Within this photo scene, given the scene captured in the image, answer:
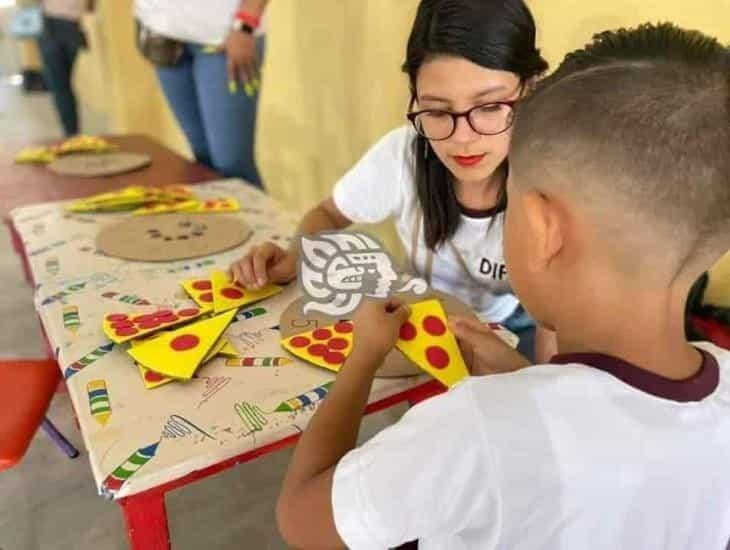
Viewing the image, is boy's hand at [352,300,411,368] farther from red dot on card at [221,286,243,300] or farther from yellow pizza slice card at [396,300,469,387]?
red dot on card at [221,286,243,300]

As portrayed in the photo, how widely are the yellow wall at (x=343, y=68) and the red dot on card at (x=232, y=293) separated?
73cm

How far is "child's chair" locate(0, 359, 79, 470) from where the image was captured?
0.88 m

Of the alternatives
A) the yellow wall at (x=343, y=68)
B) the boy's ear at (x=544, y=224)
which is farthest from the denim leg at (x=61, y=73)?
the boy's ear at (x=544, y=224)

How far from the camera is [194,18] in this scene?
5.13 feet

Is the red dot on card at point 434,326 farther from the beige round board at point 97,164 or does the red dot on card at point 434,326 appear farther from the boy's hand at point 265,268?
the beige round board at point 97,164

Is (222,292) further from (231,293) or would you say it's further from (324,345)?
(324,345)

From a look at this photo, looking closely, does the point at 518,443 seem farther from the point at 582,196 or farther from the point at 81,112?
the point at 81,112

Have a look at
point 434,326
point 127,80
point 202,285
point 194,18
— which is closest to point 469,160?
point 434,326

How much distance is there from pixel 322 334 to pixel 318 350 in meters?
0.04

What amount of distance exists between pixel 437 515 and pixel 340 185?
750 mm

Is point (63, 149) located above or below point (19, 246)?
above

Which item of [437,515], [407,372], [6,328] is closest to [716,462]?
[437,515]

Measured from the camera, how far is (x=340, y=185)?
116 centimetres

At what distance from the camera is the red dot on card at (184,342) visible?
0.78m
